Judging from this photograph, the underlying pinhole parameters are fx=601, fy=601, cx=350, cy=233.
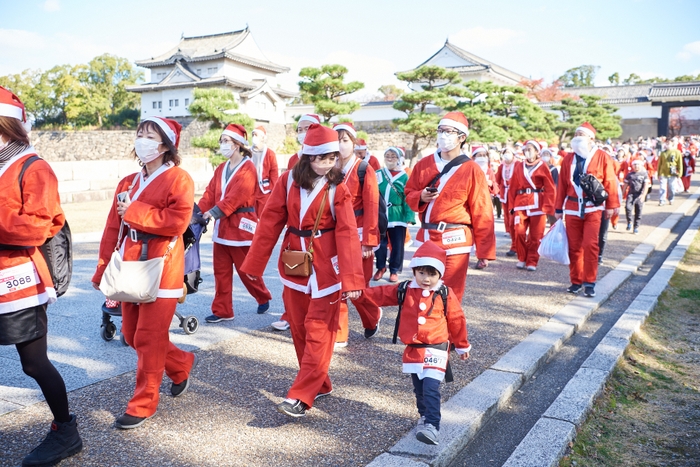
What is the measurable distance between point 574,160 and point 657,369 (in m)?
3.23

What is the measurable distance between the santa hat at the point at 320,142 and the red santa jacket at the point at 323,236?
0.63 ft

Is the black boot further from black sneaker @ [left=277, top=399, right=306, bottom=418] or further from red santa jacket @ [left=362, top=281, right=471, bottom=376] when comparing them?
red santa jacket @ [left=362, top=281, right=471, bottom=376]

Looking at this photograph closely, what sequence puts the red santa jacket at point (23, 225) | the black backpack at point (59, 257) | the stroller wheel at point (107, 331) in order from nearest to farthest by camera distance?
the red santa jacket at point (23, 225)
the black backpack at point (59, 257)
the stroller wheel at point (107, 331)

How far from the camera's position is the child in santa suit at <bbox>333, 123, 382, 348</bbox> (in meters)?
5.27

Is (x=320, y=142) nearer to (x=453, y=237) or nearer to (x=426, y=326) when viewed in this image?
(x=426, y=326)

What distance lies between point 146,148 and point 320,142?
1.03m

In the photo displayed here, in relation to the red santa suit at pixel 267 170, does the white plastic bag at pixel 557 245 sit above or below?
below

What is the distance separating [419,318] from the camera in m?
3.50

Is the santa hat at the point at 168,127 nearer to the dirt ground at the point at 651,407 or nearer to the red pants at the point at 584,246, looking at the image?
the dirt ground at the point at 651,407

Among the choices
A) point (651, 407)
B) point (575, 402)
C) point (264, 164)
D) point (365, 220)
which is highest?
point (264, 164)

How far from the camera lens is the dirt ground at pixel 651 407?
3.50 metres

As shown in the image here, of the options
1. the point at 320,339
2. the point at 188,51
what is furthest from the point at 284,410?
the point at 188,51

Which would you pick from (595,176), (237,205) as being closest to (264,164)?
(237,205)

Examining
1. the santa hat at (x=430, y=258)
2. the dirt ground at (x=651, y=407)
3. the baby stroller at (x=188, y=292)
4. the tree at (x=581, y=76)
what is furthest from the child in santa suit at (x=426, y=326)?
the tree at (x=581, y=76)
